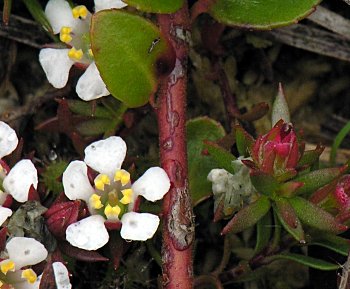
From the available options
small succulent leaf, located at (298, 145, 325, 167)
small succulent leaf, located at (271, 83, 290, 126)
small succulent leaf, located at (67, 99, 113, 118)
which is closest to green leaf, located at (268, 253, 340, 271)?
small succulent leaf, located at (298, 145, 325, 167)

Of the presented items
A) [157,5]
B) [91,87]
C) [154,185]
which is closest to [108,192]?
[154,185]

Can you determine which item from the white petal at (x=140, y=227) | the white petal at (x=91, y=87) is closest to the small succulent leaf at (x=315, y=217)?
the white petal at (x=140, y=227)

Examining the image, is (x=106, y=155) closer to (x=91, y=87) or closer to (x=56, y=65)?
(x=91, y=87)

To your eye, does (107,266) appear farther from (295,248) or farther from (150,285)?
(295,248)

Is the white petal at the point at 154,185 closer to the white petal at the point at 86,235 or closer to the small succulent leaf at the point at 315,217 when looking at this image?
the white petal at the point at 86,235

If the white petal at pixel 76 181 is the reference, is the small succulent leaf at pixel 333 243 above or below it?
below

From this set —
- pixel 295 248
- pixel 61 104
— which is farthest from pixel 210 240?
pixel 61 104
